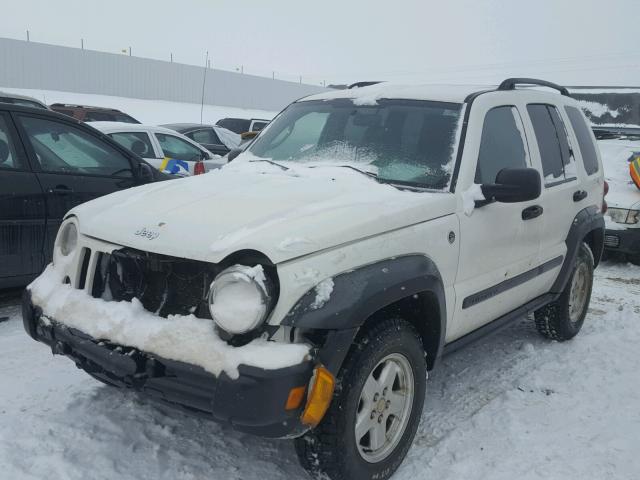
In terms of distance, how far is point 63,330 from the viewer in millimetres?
2848

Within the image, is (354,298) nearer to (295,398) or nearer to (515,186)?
(295,398)

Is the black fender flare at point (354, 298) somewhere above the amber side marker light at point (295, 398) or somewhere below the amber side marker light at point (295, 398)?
above

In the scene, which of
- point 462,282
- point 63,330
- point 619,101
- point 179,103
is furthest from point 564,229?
point 179,103

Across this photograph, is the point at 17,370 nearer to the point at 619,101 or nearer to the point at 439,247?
the point at 439,247

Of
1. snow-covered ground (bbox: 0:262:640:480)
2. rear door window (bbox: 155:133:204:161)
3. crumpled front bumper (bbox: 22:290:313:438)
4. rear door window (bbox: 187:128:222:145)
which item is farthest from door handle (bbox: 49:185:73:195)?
rear door window (bbox: 187:128:222:145)

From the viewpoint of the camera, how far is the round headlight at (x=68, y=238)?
3.26 metres

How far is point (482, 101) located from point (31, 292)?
9.05 feet

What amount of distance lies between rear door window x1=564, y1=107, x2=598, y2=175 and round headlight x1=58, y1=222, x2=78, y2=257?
3651 millimetres

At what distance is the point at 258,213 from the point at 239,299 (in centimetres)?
52

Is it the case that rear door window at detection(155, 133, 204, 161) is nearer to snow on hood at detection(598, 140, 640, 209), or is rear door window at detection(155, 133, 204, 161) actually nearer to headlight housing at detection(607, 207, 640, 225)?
snow on hood at detection(598, 140, 640, 209)

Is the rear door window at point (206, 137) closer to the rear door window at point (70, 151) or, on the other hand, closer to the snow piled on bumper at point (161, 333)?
the rear door window at point (70, 151)

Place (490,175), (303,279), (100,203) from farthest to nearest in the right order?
(490,175)
(100,203)
(303,279)

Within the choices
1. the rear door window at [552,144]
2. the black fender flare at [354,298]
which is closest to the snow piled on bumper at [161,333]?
the black fender flare at [354,298]

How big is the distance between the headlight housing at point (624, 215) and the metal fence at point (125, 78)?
114ft
